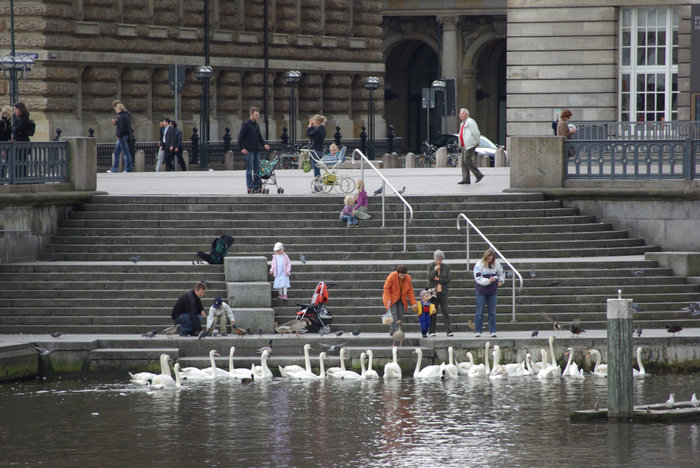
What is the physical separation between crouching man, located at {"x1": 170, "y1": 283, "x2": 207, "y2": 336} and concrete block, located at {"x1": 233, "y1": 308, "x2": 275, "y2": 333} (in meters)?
0.70

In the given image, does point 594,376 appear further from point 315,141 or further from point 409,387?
point 315,141

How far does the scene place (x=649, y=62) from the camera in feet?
131

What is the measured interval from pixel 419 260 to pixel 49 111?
66.1 ft

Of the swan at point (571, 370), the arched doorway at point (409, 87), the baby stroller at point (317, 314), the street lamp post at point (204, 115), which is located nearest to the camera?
the swan at point (571, 370)

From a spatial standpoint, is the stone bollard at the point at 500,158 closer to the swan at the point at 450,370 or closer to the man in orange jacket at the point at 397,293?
the man in orange jacket at the point at 397,293

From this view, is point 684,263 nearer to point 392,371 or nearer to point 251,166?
point 392,371

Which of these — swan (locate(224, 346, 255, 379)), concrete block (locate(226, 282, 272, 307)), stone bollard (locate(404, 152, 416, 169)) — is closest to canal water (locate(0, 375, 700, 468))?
swan (locate(224, 346, 255, 379))

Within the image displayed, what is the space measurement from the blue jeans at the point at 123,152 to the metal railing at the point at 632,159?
13.9m

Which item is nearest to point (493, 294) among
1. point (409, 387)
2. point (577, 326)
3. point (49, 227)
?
point (577, 326)

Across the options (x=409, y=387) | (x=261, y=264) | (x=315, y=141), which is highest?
(x=315, y=141)

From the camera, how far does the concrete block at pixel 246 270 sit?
84.6ft

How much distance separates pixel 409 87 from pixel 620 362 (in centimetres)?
6451

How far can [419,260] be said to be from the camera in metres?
27.6

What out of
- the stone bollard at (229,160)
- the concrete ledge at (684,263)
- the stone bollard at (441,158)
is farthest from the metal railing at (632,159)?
the stone bollard at (229,160)
